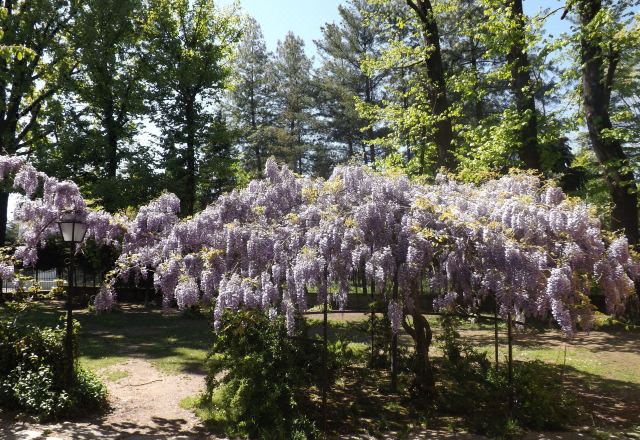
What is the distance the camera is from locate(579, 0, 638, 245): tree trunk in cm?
1268

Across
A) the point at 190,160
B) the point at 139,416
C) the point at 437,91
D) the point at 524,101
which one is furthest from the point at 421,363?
the point at 190,160

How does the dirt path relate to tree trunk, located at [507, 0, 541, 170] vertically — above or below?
below

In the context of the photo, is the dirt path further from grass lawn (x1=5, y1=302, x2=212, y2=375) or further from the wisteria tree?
the wisteria tree

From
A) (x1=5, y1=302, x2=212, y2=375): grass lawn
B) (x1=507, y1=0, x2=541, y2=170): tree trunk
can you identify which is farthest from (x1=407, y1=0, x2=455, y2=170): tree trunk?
(x1=5, y1=302, x2=212, y2=375): grass lawn

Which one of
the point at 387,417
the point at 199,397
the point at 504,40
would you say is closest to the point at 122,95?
the point at 504,40

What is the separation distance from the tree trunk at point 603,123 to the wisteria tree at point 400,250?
6.70 metres

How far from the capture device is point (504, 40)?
1401cm

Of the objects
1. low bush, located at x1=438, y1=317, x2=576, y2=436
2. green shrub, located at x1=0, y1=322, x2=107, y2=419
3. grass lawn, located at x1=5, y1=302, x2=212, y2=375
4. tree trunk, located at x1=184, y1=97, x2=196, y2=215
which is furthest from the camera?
tree trunk, located at x1=184, y1=97, x2=196, y2=215

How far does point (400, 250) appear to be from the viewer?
6516 mm

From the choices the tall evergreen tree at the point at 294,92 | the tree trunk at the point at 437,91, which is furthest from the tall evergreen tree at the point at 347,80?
the tree trunk at the point at 437,91

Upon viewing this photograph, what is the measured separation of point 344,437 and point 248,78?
34.5 metres

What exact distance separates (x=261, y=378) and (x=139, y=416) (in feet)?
7.24

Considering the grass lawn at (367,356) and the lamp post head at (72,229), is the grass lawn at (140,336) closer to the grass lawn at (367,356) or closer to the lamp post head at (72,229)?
the grass lawn at (367,356)

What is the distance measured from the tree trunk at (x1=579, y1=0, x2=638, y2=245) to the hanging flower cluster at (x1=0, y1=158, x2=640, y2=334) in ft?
21.7
